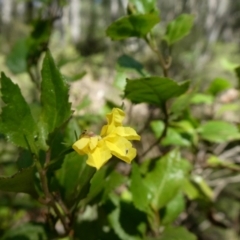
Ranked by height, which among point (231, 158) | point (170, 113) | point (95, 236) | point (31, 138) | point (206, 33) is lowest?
point (206, 33)

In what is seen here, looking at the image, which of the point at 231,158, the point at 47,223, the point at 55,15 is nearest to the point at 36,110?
Result: the point at 47,223

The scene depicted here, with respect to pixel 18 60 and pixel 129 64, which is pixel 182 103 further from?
pixel 18 60

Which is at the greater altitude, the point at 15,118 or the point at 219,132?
the point at 15,118

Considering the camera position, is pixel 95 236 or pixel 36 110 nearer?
pixel 95 236

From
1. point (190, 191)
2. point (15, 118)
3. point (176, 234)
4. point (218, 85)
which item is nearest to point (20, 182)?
point (15, 118)

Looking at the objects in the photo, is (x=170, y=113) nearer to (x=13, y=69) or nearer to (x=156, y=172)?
(x=156, y=172)

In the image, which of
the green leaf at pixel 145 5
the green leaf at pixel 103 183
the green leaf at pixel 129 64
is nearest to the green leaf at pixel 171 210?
the green leaf at pixel 103 183

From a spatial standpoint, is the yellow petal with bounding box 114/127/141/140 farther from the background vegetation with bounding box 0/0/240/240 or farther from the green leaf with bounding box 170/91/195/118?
the green leaf with bounding box 170/91/195/118
